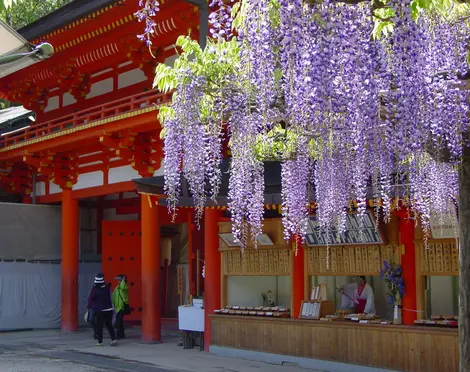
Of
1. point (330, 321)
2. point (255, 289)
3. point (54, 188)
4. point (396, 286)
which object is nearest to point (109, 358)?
point (255, 289)

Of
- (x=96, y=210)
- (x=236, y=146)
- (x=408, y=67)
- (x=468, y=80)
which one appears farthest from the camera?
(x=96, y=210)

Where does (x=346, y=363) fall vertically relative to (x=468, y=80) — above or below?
below

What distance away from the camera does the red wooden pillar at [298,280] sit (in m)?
10.3

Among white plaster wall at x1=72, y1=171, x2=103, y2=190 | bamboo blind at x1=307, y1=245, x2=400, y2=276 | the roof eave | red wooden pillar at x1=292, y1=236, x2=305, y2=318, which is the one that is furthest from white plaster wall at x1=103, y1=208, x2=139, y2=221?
bamboo blind at x1=307, y1=245, x2=400, y2=276

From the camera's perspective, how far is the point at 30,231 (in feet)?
50.0

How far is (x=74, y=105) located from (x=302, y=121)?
1067 cm

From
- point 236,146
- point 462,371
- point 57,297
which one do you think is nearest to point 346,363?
point 236,146

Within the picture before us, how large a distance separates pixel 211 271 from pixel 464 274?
23.1 ft

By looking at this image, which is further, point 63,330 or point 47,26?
point 63,330

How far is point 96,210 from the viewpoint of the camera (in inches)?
665

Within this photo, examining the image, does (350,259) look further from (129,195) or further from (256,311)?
(129,195)

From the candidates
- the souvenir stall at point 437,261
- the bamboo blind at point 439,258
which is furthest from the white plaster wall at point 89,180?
the bamboo blind at point 439,258

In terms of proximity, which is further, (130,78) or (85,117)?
(130,78)

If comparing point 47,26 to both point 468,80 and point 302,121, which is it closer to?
point 302,121
